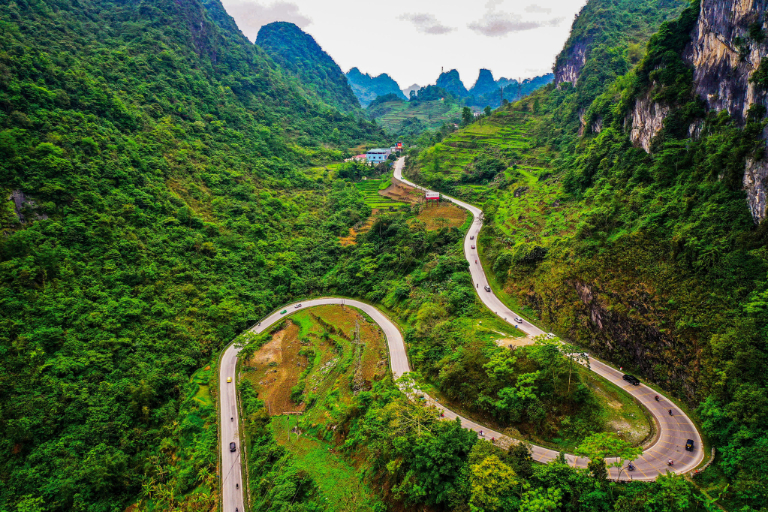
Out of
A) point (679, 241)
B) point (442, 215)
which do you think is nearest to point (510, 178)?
point (442, 215)

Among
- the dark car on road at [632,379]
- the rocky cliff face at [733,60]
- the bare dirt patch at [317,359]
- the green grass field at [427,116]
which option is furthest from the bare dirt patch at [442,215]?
the green grass field at [427,116]

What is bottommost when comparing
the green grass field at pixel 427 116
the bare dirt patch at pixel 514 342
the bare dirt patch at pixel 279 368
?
the bare dirt patch at pixel 279 368

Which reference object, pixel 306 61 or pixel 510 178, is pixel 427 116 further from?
pixel 510 178

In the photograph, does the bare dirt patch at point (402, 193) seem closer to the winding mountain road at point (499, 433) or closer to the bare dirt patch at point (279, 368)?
the winding mountain road at point (499, 433)

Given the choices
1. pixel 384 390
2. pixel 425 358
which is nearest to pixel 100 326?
pixel 384 390

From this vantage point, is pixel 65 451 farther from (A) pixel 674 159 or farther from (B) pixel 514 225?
(A) pixel 674 159

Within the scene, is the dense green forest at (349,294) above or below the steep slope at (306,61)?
below

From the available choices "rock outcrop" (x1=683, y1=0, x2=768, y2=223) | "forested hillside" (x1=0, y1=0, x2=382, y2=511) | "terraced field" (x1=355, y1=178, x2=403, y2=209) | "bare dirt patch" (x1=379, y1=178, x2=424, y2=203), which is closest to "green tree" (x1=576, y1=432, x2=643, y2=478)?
"rock outcrop" (x1=683, y1=0, x2=768, y2=223)
